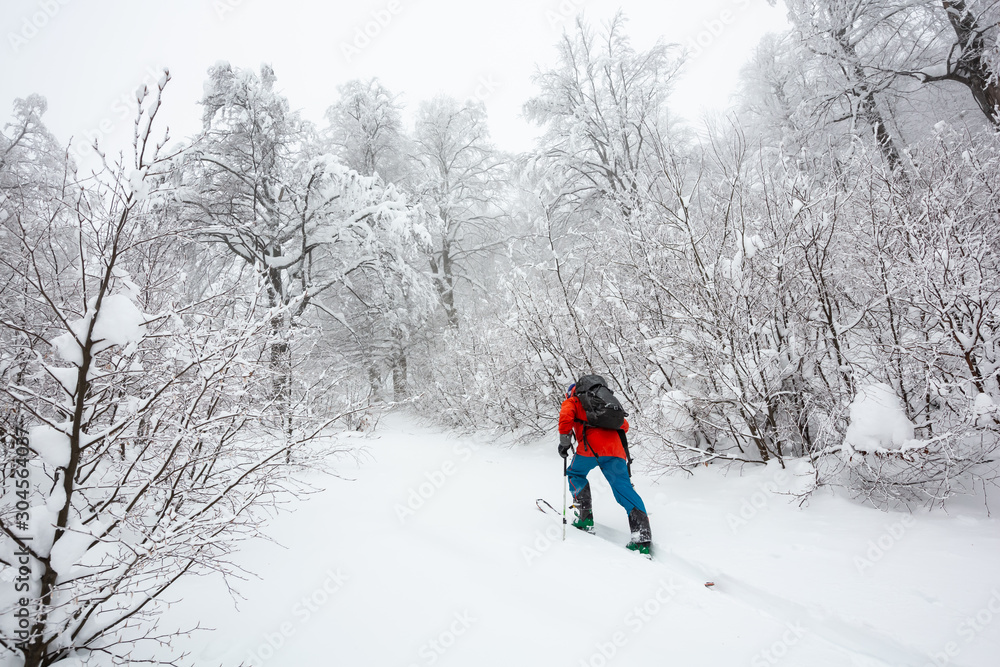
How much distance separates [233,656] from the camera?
2316 mm

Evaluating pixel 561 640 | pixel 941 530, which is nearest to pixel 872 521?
pixel 941 530

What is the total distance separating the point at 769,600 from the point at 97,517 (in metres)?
3.97

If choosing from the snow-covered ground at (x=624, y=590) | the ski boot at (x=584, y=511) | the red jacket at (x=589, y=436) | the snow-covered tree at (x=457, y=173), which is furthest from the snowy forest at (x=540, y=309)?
the snow-covered tree at (x=457, y=173)

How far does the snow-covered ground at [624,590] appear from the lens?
230 cm

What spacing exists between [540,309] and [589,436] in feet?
12.9

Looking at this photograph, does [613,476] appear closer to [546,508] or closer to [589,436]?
[589,436]

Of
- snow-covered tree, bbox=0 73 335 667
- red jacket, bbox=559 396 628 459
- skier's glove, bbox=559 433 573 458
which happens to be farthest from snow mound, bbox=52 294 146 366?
skier's glove, bbox=559 433 573 458

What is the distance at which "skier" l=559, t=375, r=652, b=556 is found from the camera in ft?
12.7

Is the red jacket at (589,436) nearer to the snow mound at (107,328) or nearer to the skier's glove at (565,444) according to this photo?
the skier's glove at (565,444)

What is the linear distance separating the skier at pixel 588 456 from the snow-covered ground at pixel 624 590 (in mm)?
353

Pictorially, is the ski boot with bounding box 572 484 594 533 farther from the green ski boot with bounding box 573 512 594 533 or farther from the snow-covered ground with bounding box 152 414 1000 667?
the snow-covered ground with bounding box 152 414 1000 667

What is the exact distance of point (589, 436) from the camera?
4090 millimetres

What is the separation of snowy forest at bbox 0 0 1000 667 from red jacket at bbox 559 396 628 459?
0.96 meters

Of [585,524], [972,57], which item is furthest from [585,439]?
[972,57]
